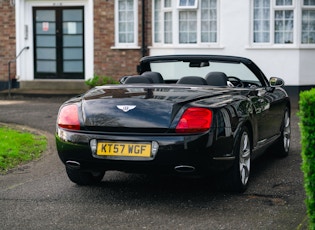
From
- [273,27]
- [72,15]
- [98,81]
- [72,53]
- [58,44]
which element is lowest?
[98,81]

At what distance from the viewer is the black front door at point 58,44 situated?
2061 centimetres

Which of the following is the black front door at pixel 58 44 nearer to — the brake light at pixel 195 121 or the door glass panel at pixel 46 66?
the door glass panel at pixel 46 66

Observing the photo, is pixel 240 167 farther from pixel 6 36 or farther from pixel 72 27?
pixel 6 36

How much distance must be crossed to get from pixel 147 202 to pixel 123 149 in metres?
0.58

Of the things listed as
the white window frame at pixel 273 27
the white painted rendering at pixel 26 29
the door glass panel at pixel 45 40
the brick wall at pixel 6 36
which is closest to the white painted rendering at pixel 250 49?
the white window frame at pixel 273 27

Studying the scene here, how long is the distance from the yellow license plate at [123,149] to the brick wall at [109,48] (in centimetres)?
1340

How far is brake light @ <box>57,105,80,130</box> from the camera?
6.48 metres

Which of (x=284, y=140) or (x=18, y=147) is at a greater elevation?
(x=284, y=140)

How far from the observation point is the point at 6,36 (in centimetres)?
2066

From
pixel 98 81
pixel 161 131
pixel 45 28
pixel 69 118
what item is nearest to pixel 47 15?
pixel 45 28

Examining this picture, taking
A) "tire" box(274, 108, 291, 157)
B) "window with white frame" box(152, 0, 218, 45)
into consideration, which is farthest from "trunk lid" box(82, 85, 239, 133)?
"window with white frame" box(152, 0, 218, 45)

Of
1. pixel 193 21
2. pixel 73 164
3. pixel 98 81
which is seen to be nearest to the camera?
pixel 73 164

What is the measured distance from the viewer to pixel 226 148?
6.33m

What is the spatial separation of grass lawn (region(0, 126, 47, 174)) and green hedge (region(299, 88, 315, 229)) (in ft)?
14.5
